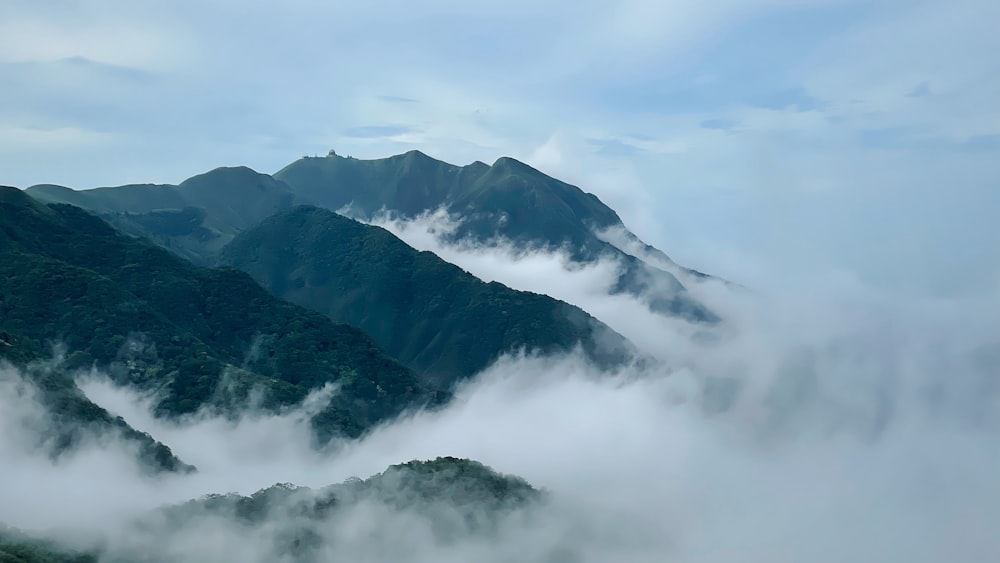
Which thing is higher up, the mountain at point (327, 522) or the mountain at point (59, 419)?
the mountain at point (59, 419)

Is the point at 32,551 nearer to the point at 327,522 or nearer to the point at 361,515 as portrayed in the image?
the point at 327,522

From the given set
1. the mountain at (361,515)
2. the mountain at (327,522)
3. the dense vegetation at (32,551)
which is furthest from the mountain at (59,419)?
the dense vegetation at (32,551)

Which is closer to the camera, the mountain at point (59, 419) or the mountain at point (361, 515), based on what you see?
the mountain at point (361, 515)

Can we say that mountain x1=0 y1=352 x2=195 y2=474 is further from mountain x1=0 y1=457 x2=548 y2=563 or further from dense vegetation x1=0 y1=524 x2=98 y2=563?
dense vegetation x1=0 y1=524 x2=98 y2=563

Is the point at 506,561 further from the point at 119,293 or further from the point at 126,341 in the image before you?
the point at 119,293

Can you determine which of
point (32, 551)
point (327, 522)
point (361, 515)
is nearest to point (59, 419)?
point (32, 551)

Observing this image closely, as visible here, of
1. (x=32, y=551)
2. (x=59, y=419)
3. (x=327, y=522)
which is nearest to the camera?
(x=32, y=551)

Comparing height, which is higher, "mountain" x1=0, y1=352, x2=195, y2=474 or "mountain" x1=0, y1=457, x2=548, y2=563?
"mountain" x1=0, y1=352, x2=195, y2=474

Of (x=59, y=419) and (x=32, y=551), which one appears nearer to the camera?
(x=32, y=551)

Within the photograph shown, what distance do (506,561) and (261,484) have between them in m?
54.8

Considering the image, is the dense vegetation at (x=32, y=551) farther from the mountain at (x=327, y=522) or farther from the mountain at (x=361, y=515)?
the mountain at (x=361, y=515)

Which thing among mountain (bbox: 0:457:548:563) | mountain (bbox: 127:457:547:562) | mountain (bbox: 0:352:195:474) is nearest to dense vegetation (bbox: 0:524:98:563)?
mountain (bbox: 0:457:548:563)

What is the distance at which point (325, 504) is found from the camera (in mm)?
142375

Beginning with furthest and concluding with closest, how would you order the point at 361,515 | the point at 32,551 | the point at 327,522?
the point at 361,515
the point at 327,522
the point at 32,551
